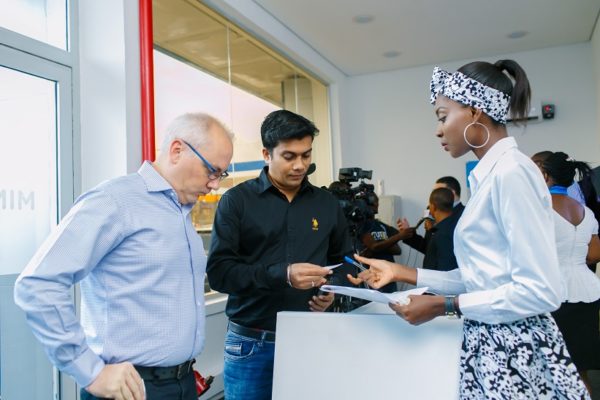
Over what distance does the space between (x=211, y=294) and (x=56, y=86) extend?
183 centimetres

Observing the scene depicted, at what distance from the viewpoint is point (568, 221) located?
254cm

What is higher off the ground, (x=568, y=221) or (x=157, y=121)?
(x=157, y=121)

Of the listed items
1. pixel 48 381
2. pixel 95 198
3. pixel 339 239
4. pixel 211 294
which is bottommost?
pixel 48 381

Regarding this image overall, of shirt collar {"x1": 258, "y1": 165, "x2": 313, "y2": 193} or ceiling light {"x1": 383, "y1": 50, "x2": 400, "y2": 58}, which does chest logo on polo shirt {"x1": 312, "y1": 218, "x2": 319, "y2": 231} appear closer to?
shirt collar {"x1": 258, "y1": 165, "x2": 313, "y2": 193}

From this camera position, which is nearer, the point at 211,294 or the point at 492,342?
the point at 492,342

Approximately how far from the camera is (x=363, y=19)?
4684 millimetres

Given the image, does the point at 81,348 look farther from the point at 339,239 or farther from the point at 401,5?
the point at 401,5

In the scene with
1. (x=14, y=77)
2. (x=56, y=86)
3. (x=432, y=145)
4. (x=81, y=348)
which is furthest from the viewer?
(x=432, y=145)

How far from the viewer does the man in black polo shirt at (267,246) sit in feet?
5.39

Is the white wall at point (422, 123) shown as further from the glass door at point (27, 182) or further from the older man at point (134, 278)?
the older man at point (134, 278)

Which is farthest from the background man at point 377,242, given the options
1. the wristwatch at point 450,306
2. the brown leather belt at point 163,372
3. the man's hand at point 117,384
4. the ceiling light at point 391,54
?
the man's hand at point 117,384

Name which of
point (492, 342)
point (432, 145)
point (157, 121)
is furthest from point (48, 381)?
point (432, 145)

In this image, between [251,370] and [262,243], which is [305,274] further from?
[251,370]

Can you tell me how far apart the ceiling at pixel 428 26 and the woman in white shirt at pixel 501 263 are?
335 cm
